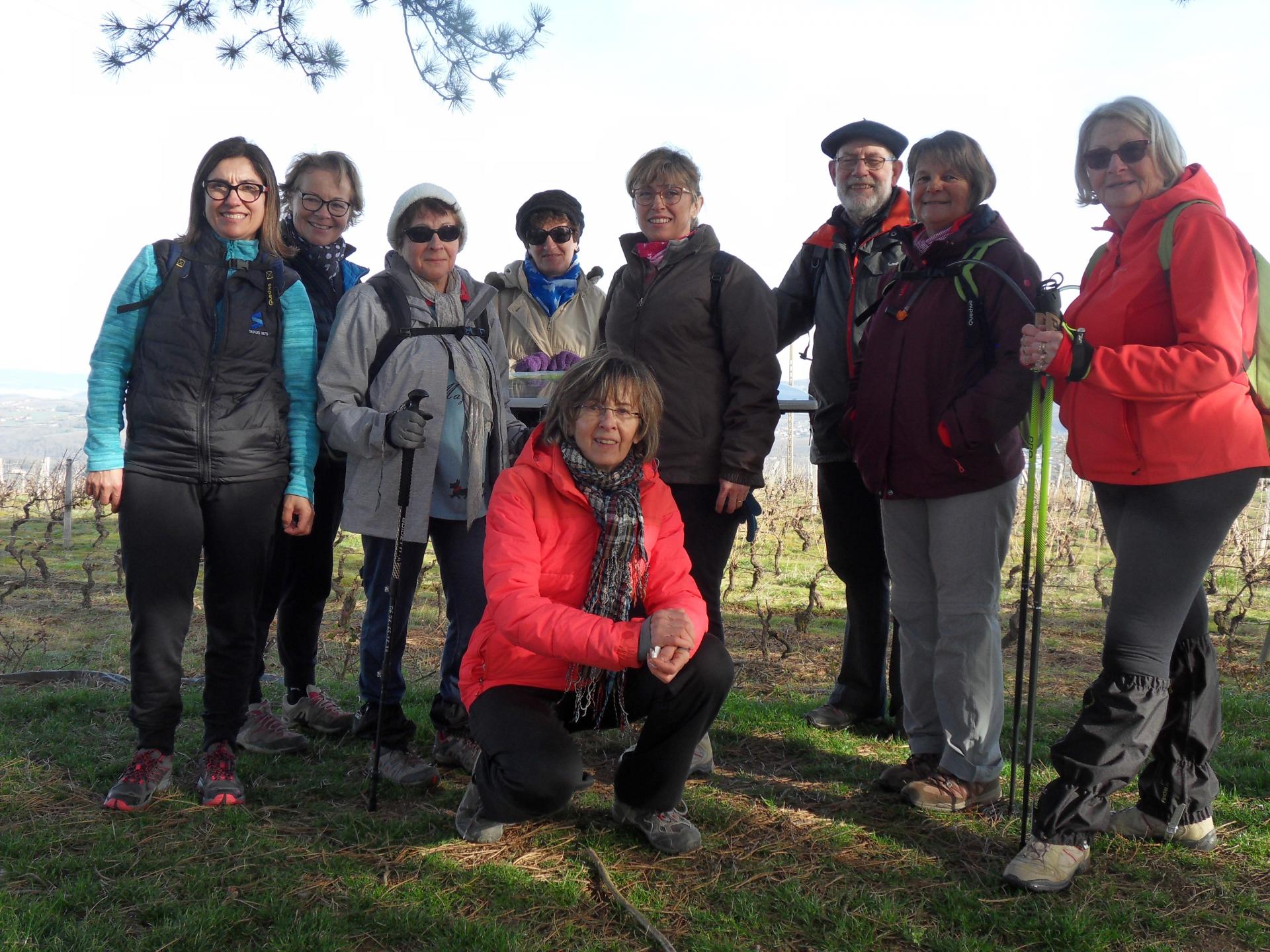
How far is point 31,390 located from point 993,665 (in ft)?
360

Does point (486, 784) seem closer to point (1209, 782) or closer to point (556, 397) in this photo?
point (556, 397)

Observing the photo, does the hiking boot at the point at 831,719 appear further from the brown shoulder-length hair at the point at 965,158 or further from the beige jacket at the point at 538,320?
the brown shoulder-length hair at the point at 965,158

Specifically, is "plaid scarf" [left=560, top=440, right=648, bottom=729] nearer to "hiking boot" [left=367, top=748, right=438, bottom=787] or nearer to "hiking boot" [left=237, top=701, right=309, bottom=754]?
"hiking boot" [left=367, top=748, right=438, bottom=787]

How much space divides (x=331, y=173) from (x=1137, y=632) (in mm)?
3408

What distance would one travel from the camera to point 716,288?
3.67 m

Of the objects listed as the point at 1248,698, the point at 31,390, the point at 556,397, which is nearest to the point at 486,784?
the point at 556,397

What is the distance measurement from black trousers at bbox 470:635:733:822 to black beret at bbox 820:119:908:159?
2.27 m

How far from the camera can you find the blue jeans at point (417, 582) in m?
3.72

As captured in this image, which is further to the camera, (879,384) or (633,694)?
(879,384)

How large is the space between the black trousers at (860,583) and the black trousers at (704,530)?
0.74 metres

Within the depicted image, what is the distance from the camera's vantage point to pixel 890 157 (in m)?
4.14

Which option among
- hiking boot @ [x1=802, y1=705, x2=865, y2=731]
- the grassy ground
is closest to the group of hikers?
the grassy ground

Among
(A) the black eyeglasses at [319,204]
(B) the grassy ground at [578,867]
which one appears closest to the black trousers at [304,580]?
(B) the grassy ground at [578,867]

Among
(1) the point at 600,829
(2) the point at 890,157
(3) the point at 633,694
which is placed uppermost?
(2) the point at 890,157
